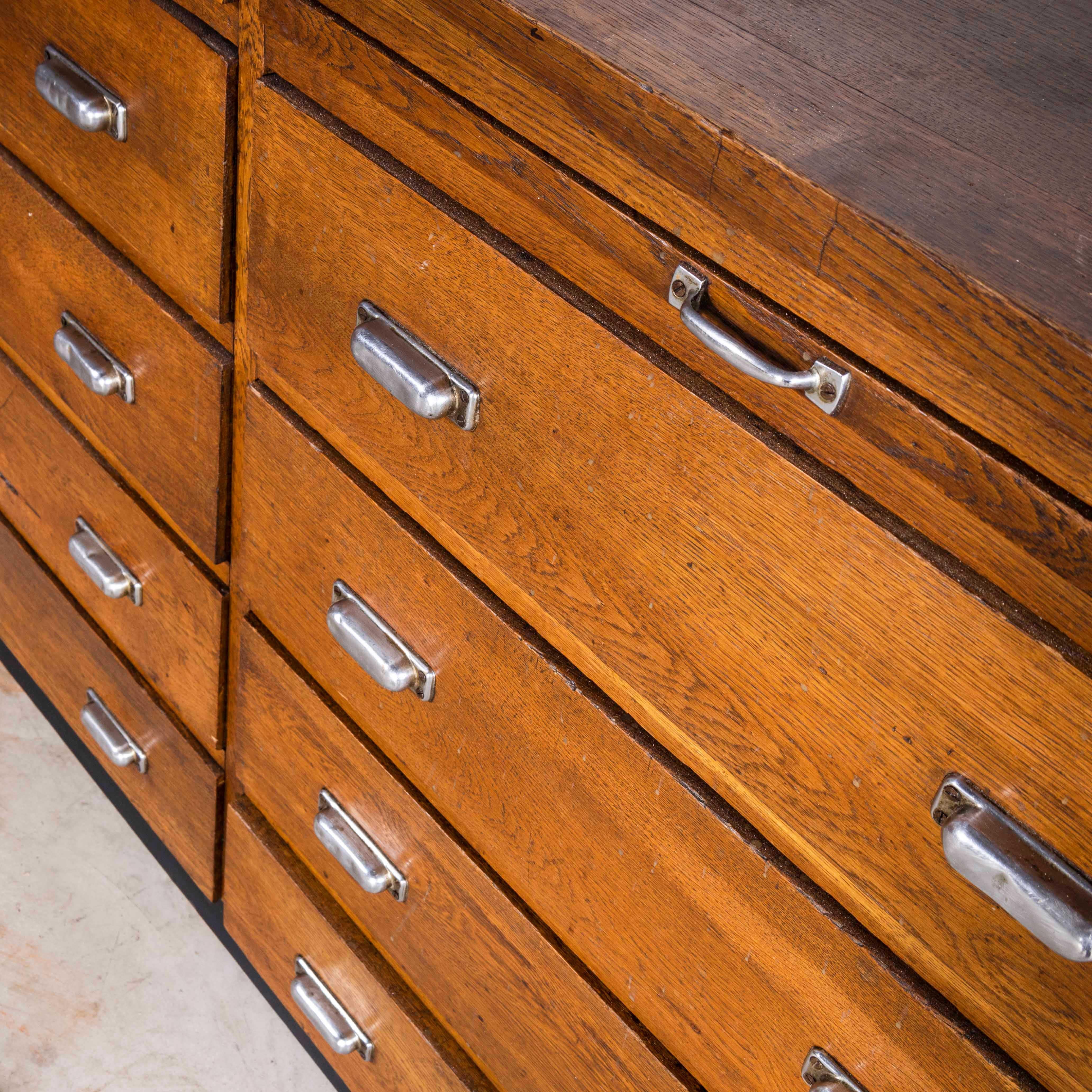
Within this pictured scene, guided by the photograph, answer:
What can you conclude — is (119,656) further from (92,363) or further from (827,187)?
(827,187)

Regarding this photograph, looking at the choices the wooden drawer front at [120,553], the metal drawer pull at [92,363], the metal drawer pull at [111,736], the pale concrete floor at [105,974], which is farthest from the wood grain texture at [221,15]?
the pale concrete floor at [105,974]

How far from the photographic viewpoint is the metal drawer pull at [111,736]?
3.40 feet

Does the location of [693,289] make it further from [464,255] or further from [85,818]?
[85,818]

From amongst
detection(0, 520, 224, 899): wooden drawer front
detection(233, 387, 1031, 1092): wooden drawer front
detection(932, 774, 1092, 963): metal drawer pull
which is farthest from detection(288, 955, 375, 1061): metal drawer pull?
detection(932, 774, 1092, 963): metal drawer pull

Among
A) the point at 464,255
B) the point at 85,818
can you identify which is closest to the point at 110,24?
the point at 464,255

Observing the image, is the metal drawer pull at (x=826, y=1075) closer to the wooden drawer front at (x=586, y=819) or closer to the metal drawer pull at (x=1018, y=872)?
the wooden drawer front at (x=586, y=819)

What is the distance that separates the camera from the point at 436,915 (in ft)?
2.49

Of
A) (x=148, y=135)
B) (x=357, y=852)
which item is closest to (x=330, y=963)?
(x=357, y=852)

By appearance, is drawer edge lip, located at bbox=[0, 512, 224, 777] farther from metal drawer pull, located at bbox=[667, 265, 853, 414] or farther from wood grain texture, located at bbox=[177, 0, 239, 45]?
metal drawer pull, located at bbox=[667, 265, 853, 414]

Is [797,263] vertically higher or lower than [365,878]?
higher

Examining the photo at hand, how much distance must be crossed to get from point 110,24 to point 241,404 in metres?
0.23

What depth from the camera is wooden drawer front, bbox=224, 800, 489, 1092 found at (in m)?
0.82

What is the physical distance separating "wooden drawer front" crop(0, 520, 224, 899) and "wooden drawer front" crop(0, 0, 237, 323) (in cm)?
38

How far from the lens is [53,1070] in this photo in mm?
1033
